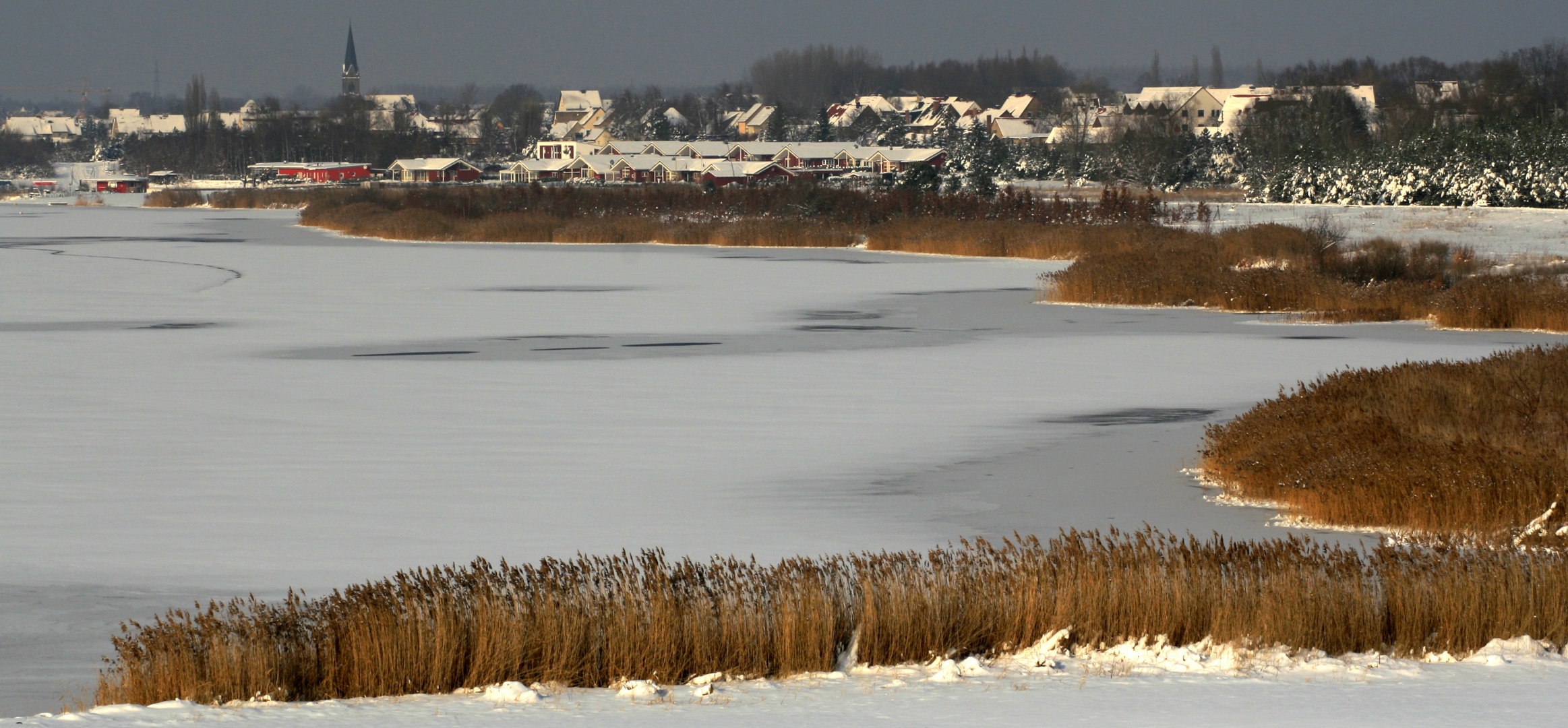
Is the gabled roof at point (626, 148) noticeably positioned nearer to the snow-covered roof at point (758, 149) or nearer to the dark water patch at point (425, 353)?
the snow-covered roof at point (758, 149)

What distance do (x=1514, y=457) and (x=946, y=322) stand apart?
16.5 metres

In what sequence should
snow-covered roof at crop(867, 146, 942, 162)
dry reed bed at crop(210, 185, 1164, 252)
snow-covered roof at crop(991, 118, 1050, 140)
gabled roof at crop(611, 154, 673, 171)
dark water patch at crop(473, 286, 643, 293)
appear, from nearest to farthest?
dark water patch at crop(473, 286, 643, 293)
dry reed bed at crop(210, 185, 1164, 252)
snow-covered roof at crop(867, 146, 942, 162)
gabled roof at crop(611, 154, 673, 171)
snow-covered roof at crop(991, 118, 1050, 140)

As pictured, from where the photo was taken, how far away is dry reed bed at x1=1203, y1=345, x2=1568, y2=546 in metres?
11.2

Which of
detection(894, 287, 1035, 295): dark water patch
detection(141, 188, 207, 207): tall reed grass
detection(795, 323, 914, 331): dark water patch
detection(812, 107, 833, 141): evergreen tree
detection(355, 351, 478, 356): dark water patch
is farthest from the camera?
detection(812, 107, 833, 141): evergreen tree

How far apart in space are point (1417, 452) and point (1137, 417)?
16.1ft

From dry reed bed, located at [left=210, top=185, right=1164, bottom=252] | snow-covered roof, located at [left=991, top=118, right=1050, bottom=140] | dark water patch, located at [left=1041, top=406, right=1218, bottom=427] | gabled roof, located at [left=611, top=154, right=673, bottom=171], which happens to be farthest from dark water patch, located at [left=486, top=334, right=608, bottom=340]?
snow-covered roof, located at [left=991, top=118, right=1050, bottom=140]

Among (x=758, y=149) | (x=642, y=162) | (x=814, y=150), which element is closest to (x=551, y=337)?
(x=642, y=162)

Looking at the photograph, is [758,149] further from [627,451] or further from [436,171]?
[627,451]

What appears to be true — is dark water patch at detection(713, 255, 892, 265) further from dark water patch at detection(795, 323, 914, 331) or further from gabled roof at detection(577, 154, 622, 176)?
gabled roof at detection(577, 154, 622, 176)

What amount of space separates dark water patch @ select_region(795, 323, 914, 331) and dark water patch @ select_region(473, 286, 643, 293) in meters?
8.89

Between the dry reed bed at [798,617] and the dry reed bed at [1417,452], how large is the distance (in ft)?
7.38

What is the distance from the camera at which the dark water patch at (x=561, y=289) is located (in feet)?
115

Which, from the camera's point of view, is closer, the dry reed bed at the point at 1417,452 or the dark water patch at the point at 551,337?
the dry reed bed at the point at 1417,452

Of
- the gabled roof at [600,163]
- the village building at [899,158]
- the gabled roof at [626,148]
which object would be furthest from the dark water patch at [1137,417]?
the gabled roof at [626,148]
